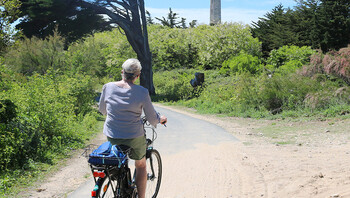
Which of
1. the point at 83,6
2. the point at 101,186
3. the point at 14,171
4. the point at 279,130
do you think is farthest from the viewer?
the point at 83,6

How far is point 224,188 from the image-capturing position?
5.93 metres

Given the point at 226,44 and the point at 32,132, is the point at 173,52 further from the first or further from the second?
the point at 32,132

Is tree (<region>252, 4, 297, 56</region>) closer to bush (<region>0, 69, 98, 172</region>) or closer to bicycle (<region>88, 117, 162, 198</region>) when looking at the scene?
bush (<region>0, 69, 98, 172</region>)

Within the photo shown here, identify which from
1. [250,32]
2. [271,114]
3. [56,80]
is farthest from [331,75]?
[250,32]

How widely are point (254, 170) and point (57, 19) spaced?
872 inches

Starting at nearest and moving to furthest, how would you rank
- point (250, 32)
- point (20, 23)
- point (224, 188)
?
point (224, 188) → point (20, 23) → point (250, 32)

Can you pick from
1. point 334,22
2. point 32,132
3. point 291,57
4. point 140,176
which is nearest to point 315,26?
point 334,22

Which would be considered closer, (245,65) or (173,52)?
(245,65)

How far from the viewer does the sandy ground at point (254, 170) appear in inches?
220

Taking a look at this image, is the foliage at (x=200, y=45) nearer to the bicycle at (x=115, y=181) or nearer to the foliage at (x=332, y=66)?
the foliage at (x=332, y=66)

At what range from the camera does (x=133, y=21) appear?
31.7m

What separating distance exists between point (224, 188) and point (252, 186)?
1.53 feet

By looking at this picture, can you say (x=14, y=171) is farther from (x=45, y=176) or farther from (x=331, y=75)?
(x=331, y=75)

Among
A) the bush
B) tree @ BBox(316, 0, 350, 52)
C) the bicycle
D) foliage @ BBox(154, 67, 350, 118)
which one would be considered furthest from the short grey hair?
tree @ BBox(316, 0, 350, 52)
